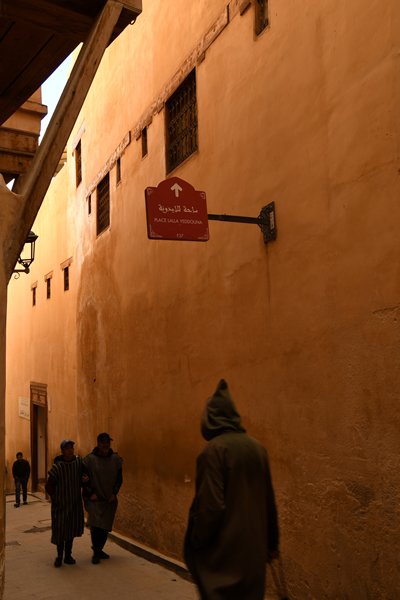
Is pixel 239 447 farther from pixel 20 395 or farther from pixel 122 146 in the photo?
pixel 20 395

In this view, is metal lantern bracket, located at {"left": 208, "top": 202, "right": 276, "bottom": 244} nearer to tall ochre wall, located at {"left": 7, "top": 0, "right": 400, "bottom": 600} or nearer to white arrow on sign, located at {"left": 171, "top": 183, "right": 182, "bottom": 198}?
tall ochre wall, located at {"left": 7, "top": 0, "right": 400, "bottom": 600}

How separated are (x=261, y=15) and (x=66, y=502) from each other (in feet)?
18.7

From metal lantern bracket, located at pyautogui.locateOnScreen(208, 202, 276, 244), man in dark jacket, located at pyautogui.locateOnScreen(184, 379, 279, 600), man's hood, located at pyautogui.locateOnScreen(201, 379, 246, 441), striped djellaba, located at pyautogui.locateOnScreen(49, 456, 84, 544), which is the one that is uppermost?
metal lantern bracket, located at pyautogui.locateOnScreen(208, 202, 276, 244)

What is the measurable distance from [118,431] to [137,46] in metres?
5.91

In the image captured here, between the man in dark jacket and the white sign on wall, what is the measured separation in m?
16.2

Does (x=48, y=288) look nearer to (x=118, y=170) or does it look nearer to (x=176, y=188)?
(x=118, y=170)

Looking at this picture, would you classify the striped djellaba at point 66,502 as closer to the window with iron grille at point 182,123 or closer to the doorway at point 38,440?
the window with iron grille at point 182,123

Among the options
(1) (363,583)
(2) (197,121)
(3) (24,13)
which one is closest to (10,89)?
(3) (24,13)

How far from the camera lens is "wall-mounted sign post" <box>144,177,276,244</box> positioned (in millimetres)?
6133

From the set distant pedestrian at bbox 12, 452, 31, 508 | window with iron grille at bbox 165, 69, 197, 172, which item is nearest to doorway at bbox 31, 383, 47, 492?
distant pedestrian at bbox 12, 452, 31, 508

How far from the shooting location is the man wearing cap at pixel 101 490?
8102 millimetres

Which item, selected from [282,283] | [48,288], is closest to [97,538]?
[282,283]

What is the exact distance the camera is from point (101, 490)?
8.19 m

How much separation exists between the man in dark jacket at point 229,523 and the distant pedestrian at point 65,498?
4676 mm
